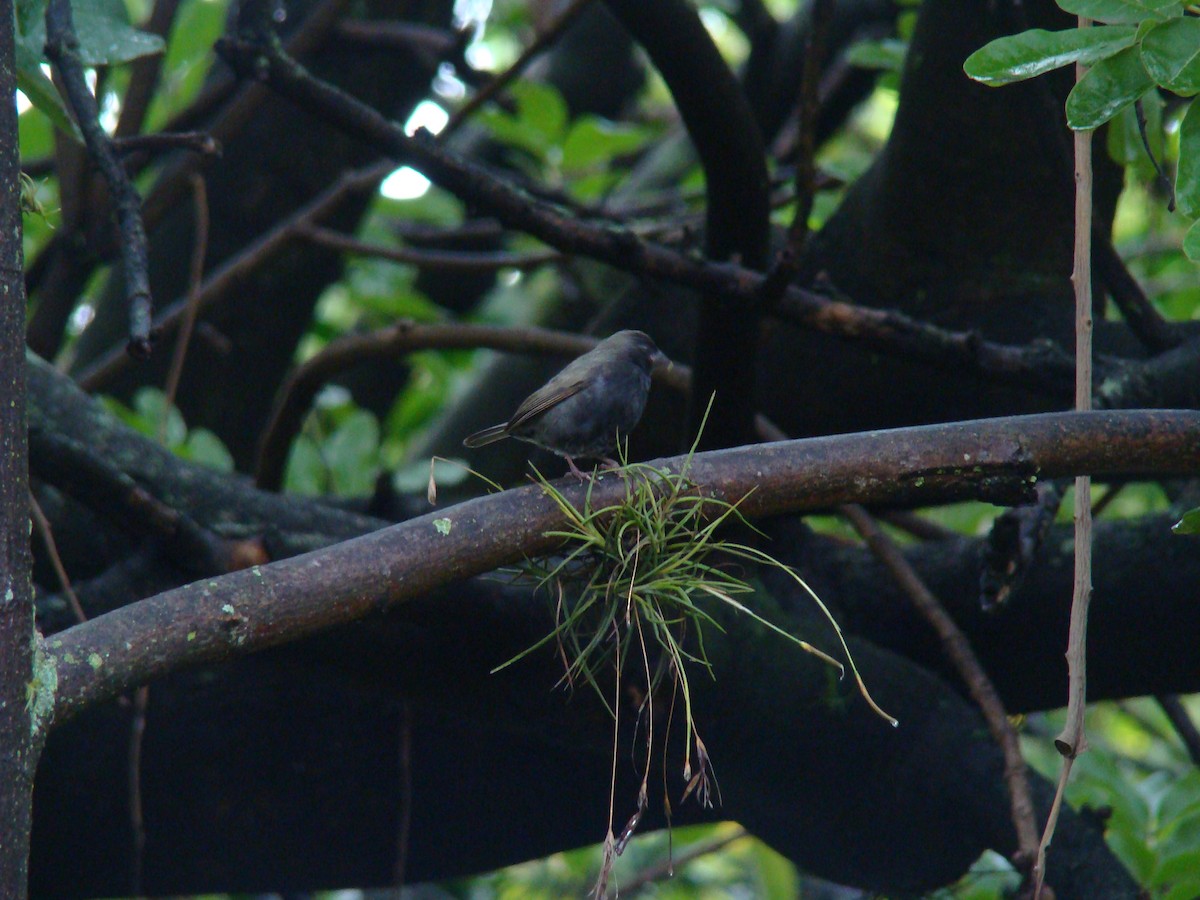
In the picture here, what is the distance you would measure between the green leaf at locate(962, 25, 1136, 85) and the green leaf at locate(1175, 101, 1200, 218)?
6.1 inches

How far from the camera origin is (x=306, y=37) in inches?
160

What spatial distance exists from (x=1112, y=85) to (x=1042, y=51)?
129mm

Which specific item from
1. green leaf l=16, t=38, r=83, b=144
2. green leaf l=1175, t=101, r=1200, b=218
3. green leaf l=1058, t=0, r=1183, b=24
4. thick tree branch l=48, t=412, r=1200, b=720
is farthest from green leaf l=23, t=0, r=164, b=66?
green leaf l=1175, t=101, r=1200, b=218

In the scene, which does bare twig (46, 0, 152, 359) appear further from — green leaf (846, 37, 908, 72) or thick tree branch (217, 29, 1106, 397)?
green leaf (846, 37, 908, 72)

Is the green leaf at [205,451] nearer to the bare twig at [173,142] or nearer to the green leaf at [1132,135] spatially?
the bare twig at [173,142]

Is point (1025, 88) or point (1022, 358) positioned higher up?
point (1025, 88)

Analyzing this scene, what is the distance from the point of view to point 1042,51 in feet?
6.02

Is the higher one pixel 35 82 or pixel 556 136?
pixel 556 136

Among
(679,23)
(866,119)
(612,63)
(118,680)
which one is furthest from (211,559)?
(866,119)

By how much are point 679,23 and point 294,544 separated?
53.4 inches

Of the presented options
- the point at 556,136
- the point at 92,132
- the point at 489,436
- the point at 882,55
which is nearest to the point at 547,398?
the point at 489,436

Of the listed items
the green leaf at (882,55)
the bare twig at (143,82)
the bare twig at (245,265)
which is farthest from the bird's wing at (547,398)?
the bare twig at (143,82)

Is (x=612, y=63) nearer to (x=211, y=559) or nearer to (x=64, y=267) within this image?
(x=64, y=267)

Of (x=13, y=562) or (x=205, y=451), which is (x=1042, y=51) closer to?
(x=13, y=562)
